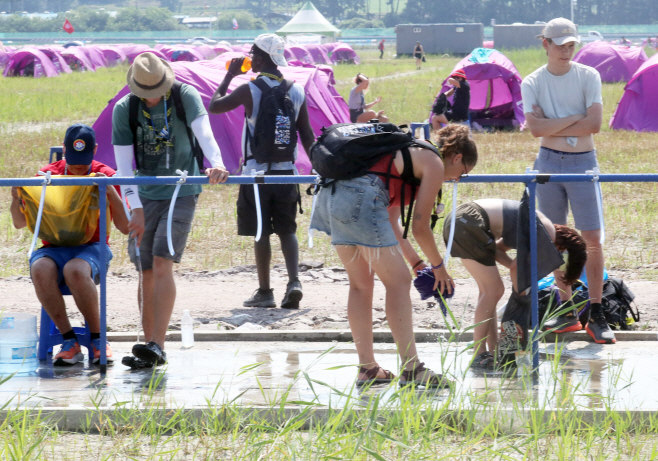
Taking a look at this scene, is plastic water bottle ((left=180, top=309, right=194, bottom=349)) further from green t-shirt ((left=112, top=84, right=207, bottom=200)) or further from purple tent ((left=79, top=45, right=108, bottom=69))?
purple tent ((left=79, top=45, right=108, bottom=69))

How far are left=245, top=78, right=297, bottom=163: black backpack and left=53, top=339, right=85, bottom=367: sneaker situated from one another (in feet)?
6.52

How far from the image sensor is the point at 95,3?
7087 inches

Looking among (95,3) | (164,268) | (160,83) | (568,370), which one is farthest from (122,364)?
(95,3)

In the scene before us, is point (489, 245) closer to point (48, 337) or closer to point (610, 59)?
point (48, 337)

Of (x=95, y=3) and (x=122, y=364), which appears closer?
(x=122, y=364)

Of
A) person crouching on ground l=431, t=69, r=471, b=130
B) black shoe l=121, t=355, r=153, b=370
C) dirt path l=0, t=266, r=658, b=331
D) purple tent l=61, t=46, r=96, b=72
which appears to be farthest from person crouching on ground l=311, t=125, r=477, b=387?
purple tent l=61, t=46, r=96, b=72

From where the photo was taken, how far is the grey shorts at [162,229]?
161 inches

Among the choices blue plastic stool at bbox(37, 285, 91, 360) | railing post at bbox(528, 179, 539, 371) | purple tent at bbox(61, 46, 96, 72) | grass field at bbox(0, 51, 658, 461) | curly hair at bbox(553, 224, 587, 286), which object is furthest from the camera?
purple tent at bbox(61, 46, 96, 72)

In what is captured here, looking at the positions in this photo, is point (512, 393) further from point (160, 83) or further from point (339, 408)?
point (160, 83)

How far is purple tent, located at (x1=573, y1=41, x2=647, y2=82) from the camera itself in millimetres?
27797

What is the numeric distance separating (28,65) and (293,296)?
3567cm

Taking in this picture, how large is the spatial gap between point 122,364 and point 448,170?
2.03m

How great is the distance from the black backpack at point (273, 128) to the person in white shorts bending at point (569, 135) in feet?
5.62

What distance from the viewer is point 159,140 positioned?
4160 mm
